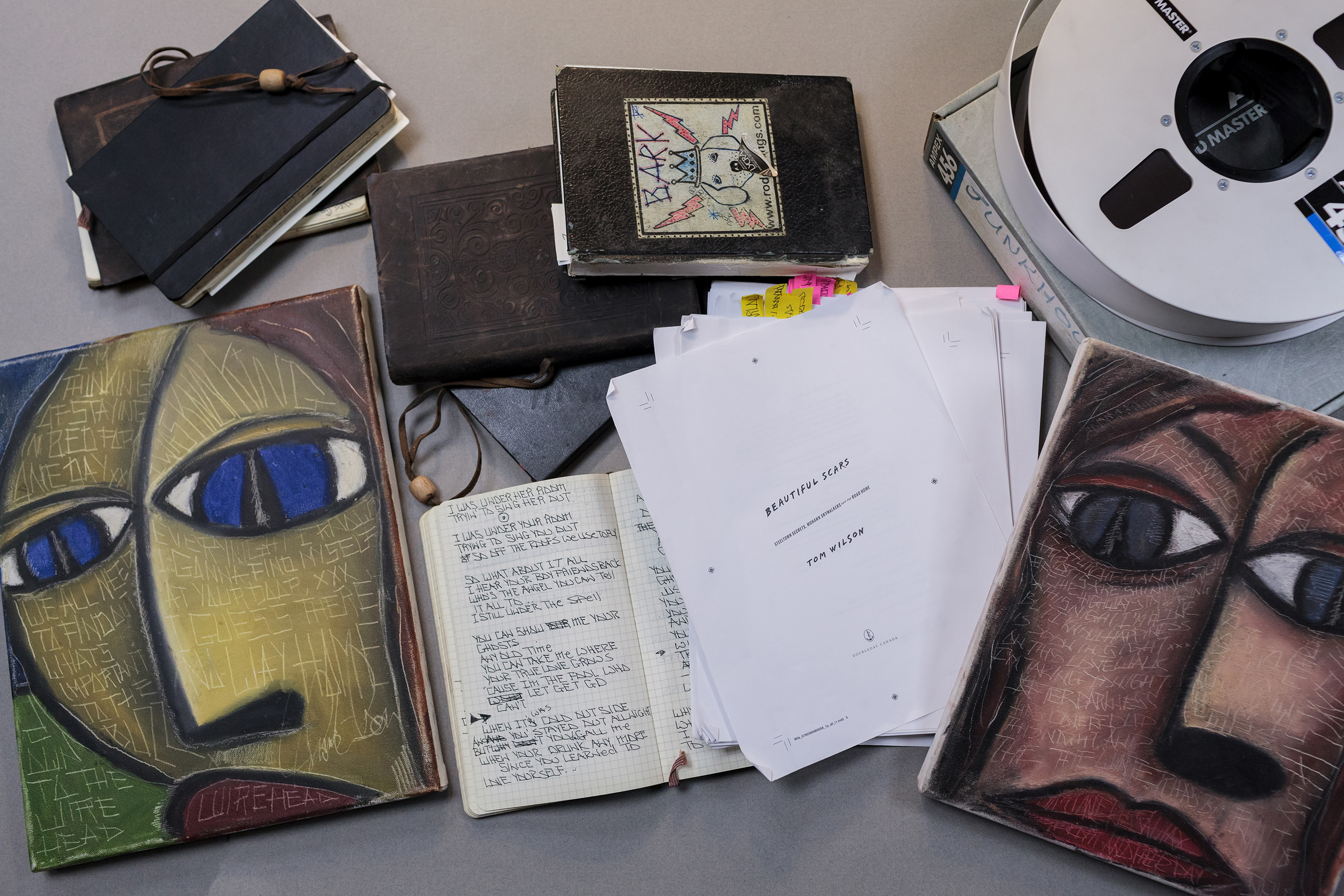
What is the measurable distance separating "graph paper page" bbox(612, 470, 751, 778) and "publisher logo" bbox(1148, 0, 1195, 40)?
0.57m

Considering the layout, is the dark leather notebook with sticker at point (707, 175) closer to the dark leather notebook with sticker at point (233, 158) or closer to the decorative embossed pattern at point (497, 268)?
the decorative embossed pattern at point (497, 268)

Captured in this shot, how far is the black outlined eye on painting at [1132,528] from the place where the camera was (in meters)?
0.69

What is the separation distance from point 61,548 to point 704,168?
2.18 ft

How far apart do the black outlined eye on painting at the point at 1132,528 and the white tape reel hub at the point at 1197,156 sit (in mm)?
151

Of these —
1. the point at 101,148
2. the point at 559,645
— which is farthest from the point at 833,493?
the point at 101,148

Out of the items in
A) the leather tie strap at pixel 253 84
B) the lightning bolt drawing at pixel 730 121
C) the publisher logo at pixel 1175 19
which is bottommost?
the publisher logo at pixel 1175 19

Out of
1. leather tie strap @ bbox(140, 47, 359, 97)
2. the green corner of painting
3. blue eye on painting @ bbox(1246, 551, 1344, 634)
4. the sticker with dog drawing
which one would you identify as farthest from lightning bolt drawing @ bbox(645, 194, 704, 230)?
the green corner of painting

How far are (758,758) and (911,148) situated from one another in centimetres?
58

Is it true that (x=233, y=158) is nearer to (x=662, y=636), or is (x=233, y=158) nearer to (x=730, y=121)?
(x=730, y=121)

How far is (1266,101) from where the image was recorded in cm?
71

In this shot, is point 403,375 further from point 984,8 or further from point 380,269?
point 984,8

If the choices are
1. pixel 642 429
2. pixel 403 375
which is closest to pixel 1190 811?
pixel 642 429

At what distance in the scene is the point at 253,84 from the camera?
83 cm

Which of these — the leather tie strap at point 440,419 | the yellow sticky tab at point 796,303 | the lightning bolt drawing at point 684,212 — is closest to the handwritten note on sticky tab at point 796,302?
the yellow sticky tab at point 796,303
